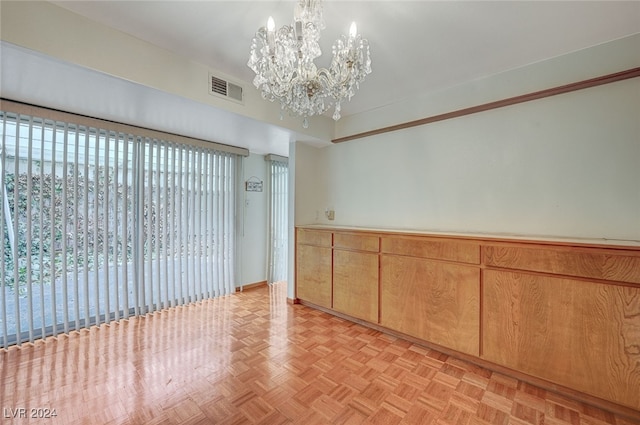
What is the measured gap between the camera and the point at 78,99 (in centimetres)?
235

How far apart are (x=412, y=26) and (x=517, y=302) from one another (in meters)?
2.22

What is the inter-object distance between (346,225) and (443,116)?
1756 millimetres

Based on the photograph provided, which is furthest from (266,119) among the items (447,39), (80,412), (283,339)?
(80,412)

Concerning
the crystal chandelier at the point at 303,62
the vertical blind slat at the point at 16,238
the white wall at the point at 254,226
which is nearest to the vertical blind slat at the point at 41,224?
the vertical blind slat at the point at 16,238

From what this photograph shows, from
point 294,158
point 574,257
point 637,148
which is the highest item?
point 294,158

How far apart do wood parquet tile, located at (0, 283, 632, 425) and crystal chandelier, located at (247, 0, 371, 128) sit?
79.8 inches

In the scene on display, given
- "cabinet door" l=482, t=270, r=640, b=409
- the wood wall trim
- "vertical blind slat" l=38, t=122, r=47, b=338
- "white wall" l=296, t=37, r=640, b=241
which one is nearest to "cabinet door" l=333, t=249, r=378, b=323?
"white wall" l=296, t=37, r=640, b=241

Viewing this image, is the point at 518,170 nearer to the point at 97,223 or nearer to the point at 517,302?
the point at 517,302

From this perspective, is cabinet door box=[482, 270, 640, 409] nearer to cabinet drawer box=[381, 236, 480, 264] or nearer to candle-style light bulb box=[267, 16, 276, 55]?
cabinet drawer box=[381, 236, 480, 264]

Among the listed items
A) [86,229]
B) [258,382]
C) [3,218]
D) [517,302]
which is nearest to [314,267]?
[258,382]

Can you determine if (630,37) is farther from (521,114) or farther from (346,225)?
(346,225)

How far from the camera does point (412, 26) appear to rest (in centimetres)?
186

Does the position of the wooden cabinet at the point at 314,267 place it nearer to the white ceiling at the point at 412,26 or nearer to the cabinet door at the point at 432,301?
the cabinet door at the point at 432,301

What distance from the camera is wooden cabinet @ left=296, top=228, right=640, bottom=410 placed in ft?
5.61
